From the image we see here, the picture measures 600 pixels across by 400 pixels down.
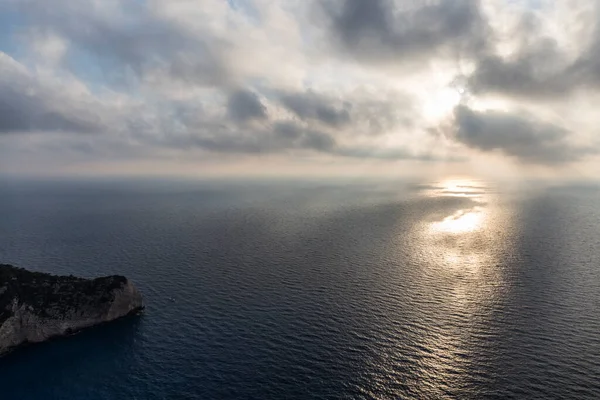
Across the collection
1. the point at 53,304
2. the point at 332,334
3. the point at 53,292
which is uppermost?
the point at 53,292

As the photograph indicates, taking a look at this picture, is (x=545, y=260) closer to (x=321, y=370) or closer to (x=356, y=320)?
(x=356, y=320)

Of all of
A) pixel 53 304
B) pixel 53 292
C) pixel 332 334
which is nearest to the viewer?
pixel 332 334

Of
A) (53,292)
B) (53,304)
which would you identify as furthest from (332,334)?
(53,292)

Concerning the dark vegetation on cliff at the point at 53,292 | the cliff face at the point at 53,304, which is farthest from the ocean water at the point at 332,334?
the dark vegetation on cliff at the point at 53,292

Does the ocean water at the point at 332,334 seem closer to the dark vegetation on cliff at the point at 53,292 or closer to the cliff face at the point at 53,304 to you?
the cliff face at the point at 53,304

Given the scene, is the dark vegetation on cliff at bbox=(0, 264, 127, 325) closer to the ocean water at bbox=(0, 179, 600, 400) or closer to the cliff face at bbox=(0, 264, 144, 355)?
the cliff face at bbox=(0, 264, 144, 355)

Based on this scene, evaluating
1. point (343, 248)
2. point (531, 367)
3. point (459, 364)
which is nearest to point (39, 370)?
point (459, 364)

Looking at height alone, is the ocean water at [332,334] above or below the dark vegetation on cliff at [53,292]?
below

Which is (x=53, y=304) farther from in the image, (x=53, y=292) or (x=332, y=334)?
(x=332, y=334)
